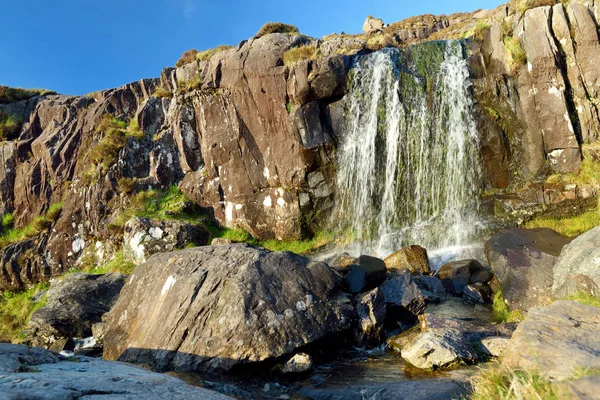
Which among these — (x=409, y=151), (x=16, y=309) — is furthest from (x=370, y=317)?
(x=16, y=309)

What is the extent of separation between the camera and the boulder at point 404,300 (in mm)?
11477

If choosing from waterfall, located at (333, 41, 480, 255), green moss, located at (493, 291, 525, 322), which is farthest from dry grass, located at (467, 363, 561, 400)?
waterfall, located at (333, 41, 480, 255)

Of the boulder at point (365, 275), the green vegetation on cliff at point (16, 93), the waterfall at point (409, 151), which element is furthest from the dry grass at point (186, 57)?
the boulder at point (365, 275)

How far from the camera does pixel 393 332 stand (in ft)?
35.8

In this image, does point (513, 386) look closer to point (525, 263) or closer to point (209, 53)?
point (525, 263)

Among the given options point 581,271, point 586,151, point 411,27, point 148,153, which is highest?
point 411,27

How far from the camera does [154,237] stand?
22.0 meters

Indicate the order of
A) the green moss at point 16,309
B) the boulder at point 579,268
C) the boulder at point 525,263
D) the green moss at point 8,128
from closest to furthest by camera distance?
1. the boulder at point 579,268
2. the boulder at point 525,263
3. the green moss at point 16,309
4. the green moss at point 8,128

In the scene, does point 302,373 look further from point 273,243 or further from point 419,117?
point 419,117

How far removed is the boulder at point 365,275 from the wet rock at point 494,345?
4.13 meters

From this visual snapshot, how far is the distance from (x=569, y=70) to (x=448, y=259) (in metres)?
10.7

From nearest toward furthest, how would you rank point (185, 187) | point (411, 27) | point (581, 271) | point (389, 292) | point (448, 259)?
point (581, 271) < point (389, 292) < point (448, 259) < point (185, 187) < point (411, 27)

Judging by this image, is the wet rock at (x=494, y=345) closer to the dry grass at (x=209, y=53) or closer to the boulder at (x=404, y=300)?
the boulder at (x=404, y=300)

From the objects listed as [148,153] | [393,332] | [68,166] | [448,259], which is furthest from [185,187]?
[393,332]
